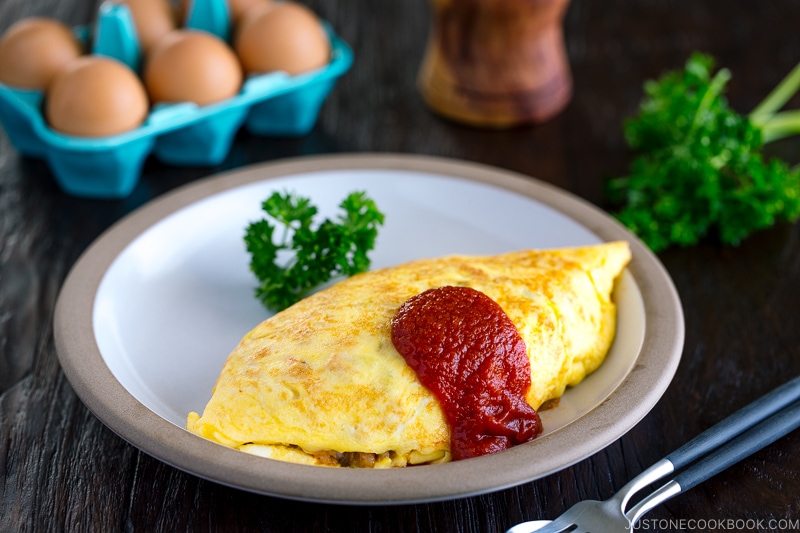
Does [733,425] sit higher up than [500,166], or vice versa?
[733,425]

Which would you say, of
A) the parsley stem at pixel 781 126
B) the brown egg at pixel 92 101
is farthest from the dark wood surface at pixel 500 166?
the brown egg at pixel 92 101

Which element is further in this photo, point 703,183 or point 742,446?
point 703,183

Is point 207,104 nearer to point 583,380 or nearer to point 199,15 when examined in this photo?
point 199,15

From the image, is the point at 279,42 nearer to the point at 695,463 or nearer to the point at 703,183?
the point at 703,183

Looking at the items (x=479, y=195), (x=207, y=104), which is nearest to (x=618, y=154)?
(x=479, y=195)

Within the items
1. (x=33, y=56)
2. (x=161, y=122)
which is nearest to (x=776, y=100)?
(x=161, y=122)

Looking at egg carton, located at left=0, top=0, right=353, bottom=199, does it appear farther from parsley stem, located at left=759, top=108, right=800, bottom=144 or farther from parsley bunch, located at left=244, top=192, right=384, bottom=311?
parsley stem, located at left=759, top=108, right=800, bottom=144
